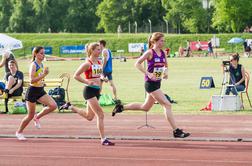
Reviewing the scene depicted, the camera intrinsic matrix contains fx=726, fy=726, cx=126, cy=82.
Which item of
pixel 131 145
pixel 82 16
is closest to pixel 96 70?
pixel 131 145

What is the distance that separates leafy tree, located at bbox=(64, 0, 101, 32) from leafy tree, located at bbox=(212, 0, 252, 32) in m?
25.8

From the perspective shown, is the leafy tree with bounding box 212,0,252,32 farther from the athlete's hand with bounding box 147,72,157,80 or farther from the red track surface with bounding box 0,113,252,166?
the athlete's hand with bounding box 147,72,157,80

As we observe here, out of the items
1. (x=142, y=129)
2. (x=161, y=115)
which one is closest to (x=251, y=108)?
(x=161, y=115)

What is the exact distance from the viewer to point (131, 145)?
12.8m

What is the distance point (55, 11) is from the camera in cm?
10725

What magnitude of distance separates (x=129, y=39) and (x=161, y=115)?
221ft

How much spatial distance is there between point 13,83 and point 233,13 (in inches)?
2644

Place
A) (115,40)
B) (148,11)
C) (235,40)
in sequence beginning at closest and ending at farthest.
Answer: (235,40)
(115,40)
(148,11)

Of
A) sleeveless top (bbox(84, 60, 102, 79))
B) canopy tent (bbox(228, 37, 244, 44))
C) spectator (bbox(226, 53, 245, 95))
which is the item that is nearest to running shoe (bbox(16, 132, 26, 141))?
sleeveless top (bbox(84, 60, 102, 79))

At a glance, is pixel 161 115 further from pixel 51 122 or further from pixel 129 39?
pixel 129 39

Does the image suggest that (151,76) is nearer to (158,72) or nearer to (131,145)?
(158,72)

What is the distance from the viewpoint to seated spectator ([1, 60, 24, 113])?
1934cm

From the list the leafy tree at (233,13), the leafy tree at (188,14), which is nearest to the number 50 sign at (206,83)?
the leafy tree at (233,13)

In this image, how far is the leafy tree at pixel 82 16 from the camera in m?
106
